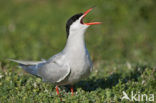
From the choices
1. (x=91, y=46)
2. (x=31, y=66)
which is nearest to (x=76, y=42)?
(x=31, y=66)

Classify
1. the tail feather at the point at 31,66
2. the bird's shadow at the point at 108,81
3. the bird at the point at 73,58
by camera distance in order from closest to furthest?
the bird at the point at 73,58, the tail feather at the point at 31,66, the bird's shadow at the point at 108,81

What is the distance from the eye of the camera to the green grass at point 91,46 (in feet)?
15.6

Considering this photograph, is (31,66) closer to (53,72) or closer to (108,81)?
(53,72)

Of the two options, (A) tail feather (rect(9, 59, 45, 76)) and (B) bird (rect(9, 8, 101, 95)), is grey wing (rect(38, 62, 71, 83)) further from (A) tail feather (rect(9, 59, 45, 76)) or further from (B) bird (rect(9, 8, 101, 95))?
(A) tail feather (rect(9, 59, 45, 76))

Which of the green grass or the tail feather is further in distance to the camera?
the tail feather

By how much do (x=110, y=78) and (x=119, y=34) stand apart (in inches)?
161

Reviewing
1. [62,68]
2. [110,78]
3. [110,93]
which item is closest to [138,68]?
[110,78]

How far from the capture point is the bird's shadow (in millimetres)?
5227

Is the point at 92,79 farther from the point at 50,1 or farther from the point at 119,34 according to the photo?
the point at 50,1

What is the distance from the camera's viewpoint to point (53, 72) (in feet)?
15.1

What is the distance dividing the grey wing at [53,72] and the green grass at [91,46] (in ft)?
0.73

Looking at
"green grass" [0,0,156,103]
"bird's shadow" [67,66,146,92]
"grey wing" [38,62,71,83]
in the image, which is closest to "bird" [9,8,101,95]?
"grey wing" [38,62,71,83]

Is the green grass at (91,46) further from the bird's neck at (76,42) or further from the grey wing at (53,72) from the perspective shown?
the bird's neck at (76,42)

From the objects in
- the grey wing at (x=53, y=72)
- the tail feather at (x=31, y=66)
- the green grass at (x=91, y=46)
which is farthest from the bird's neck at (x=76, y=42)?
the tail feather at (x=31, y=66)
